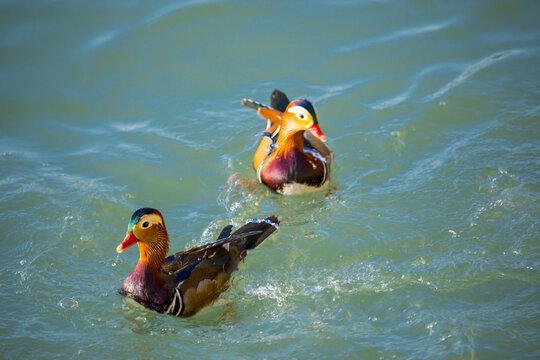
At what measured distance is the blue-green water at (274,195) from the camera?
5.19 m

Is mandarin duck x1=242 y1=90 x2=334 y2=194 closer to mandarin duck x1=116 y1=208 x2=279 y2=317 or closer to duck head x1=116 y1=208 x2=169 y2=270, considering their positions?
mandarin duck x1=116 y1=208 x2=279 y2=317

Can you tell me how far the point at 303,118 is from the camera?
22.0 feet

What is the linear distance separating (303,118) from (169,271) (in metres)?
2.33

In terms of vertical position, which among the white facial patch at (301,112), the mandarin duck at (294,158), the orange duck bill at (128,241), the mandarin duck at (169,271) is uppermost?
the white facial patch at (301,112)

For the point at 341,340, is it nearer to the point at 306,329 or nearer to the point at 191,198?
the point at 306,329

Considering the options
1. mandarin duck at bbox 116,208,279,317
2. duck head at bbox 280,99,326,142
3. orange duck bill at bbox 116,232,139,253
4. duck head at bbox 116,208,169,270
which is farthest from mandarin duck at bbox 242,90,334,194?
orange duck bill at bbox 116,232,139,253

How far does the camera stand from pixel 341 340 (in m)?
5.01

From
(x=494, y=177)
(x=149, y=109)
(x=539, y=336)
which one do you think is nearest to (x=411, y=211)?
(x=494, y=177)

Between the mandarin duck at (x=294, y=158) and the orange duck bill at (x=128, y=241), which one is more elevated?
the mandarin duck at (x=294, y=158)

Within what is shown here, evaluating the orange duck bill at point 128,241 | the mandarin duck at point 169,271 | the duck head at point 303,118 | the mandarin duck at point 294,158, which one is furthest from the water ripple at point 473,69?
the orange duck bill at point 128,241

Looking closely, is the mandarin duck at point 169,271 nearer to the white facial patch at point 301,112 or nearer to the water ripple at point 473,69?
the white facial patch at point 301,112

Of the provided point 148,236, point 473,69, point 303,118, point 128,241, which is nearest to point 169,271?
point 148,236

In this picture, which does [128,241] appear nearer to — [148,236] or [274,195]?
[148,236]

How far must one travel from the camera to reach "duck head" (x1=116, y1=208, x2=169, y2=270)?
5094 millimetres
